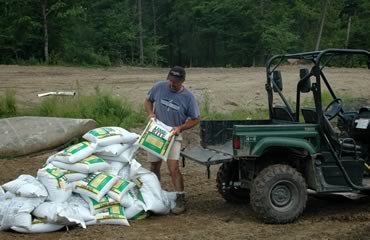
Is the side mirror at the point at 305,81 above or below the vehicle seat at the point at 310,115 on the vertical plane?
above

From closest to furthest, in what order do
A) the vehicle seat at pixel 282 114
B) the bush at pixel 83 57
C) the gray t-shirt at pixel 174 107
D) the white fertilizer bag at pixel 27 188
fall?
the white fertilizer bag at pixel 27 188, the gray t-shirt at pixel 174 107, the vehicle seat at pixel 282 114, the bush at pixel 83 57

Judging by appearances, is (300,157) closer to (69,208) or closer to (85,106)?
(69,208)

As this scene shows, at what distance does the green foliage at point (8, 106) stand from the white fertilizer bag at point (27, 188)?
21.0 feet

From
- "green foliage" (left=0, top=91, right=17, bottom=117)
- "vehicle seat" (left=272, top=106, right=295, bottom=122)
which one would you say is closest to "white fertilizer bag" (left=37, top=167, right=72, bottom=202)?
"vehicle seat" (left=272, top=106, right=295, bottom=122)

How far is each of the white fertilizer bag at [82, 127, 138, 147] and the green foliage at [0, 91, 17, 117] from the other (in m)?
6.00

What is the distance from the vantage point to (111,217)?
6.52m

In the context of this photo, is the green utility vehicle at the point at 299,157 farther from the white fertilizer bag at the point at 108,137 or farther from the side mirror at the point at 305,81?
the white fertilizer bag at the point at 108,137

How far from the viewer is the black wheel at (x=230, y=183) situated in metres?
7.49

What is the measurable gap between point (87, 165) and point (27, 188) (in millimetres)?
720

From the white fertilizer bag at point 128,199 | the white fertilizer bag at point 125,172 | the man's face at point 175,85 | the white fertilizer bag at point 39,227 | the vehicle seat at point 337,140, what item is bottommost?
the white fertilizer bag at point 39,227

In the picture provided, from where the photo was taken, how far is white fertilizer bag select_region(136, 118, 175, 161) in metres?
7.07

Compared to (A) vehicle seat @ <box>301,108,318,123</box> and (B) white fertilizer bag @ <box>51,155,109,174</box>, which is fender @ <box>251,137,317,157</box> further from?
(B) white fertilizer bag @ <box>51,155,109,174</box>

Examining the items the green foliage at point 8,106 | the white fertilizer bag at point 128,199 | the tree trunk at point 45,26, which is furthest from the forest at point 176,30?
the white fertilizer bag at point 128,199

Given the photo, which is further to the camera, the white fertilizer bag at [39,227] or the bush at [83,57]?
the bush at [83,57]
